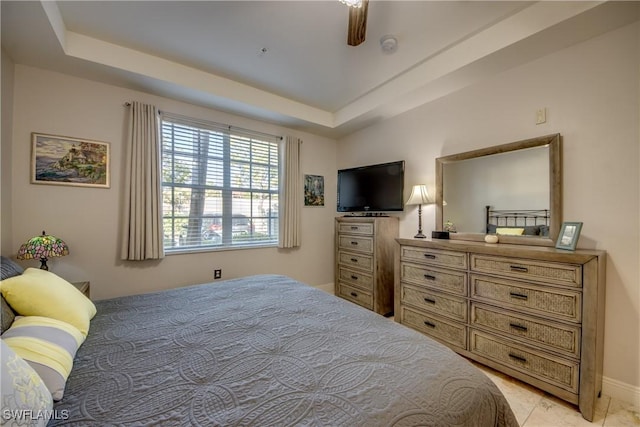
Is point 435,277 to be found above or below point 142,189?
below

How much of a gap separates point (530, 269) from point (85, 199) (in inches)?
151

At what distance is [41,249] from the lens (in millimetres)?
1933

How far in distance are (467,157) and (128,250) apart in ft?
11.5

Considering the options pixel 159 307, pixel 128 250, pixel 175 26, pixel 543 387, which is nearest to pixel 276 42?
pixel 175 26

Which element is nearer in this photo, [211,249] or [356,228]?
[211,249]

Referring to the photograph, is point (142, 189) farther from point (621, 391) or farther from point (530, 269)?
point (621, 391)

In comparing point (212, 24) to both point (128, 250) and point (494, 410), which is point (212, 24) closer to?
point (128, 250)

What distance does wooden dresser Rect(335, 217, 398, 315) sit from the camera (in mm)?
3174

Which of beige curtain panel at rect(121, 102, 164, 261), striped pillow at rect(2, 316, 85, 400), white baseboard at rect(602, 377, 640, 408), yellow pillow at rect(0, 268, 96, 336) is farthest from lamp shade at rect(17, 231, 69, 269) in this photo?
white baseboard at rect(602, 377, 640, 408)

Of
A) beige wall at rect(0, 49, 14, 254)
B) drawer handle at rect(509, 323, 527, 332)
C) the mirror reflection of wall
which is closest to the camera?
drawer handle at rect(509, 323, 527, 332)

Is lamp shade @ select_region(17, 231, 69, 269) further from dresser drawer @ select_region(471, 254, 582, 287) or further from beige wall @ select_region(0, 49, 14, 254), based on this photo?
dresser drawer @ select_region(471, 254, 582, 287)

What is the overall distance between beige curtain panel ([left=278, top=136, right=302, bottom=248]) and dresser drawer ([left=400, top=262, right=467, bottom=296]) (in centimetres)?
165

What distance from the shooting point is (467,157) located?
2572 millimetres

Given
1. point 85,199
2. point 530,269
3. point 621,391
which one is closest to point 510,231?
point 530,269
